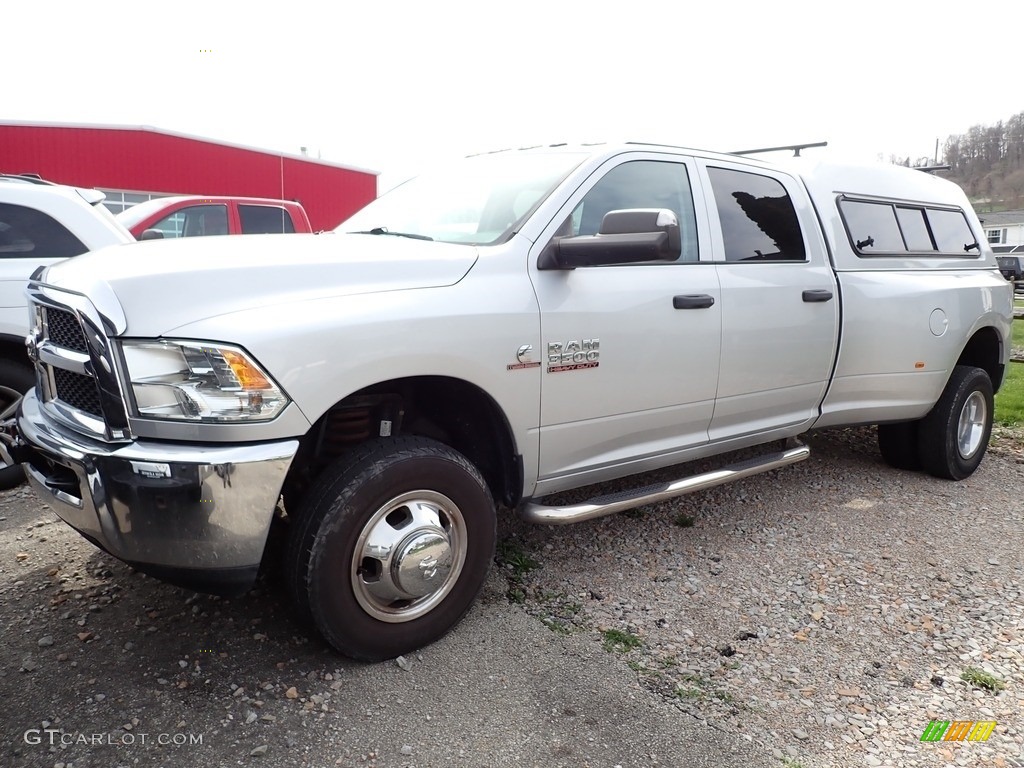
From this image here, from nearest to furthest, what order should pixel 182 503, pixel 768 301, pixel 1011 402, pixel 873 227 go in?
1. pixel 182 503
2. pixel 768 301
3. pixel 873 227
4. pixel 1011 402

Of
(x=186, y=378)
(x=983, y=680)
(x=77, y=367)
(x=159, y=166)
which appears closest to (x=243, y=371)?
(x=186, y=378)

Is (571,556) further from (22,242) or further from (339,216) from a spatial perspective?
(339,216)

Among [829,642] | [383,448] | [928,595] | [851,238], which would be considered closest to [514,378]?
[383,448]

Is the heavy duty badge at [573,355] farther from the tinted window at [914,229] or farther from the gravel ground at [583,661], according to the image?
the tinted window at [914,229]

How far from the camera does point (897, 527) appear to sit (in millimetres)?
4445

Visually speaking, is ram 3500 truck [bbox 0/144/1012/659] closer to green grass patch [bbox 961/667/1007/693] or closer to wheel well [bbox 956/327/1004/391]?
wheel well [bbox 956/327/1004/391]

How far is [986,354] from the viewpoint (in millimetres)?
5551

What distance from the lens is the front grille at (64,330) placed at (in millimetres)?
2619

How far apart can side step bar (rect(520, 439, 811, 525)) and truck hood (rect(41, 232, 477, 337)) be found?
1.03m

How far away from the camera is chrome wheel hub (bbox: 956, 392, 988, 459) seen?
539cm

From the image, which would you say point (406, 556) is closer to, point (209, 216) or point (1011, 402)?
point (209, 216)

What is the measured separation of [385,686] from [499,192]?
2.10 m

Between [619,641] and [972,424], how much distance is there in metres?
3.71

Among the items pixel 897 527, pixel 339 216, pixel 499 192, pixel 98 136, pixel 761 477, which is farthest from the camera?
pixel 339 216
